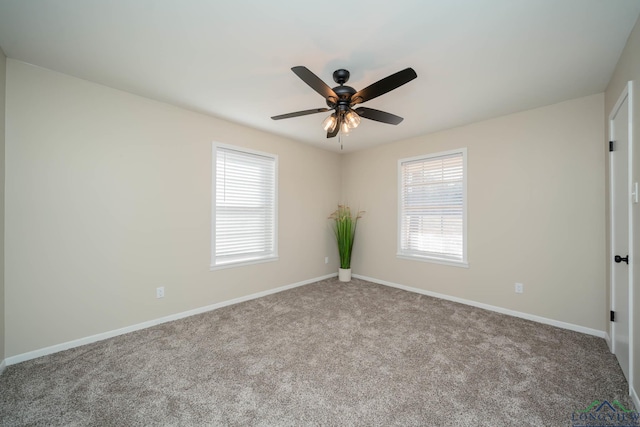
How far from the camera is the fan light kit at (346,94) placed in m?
1.75

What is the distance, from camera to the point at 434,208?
3881 mm

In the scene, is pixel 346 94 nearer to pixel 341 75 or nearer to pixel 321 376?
pixel 341 75

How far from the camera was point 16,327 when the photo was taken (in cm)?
210

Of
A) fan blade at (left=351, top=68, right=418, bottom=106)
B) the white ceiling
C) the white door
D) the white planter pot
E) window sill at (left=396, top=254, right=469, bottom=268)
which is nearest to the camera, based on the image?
the white ceiling

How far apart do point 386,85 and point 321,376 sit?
218 centimetres

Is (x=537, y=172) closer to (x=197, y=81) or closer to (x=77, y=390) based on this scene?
(x=197, y=81)

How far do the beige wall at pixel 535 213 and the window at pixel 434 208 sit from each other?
12 cm

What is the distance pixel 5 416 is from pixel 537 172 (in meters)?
4.88

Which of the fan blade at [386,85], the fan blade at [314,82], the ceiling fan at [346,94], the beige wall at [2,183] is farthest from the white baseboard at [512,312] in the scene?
the beige wall at [2,183]

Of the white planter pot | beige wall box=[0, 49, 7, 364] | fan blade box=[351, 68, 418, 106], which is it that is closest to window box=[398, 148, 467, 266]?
the white planter pot

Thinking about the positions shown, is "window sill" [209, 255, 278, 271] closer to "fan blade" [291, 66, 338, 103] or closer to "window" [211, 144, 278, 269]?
"window" [211, 144, 278, 269]

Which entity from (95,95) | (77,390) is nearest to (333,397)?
(77,390)

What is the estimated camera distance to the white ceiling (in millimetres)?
1574

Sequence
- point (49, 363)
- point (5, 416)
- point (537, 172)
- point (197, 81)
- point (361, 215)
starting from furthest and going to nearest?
point (361, 215)
point (537, 172)
point (197, 81)
point (49, 363)
point (5, 416)
